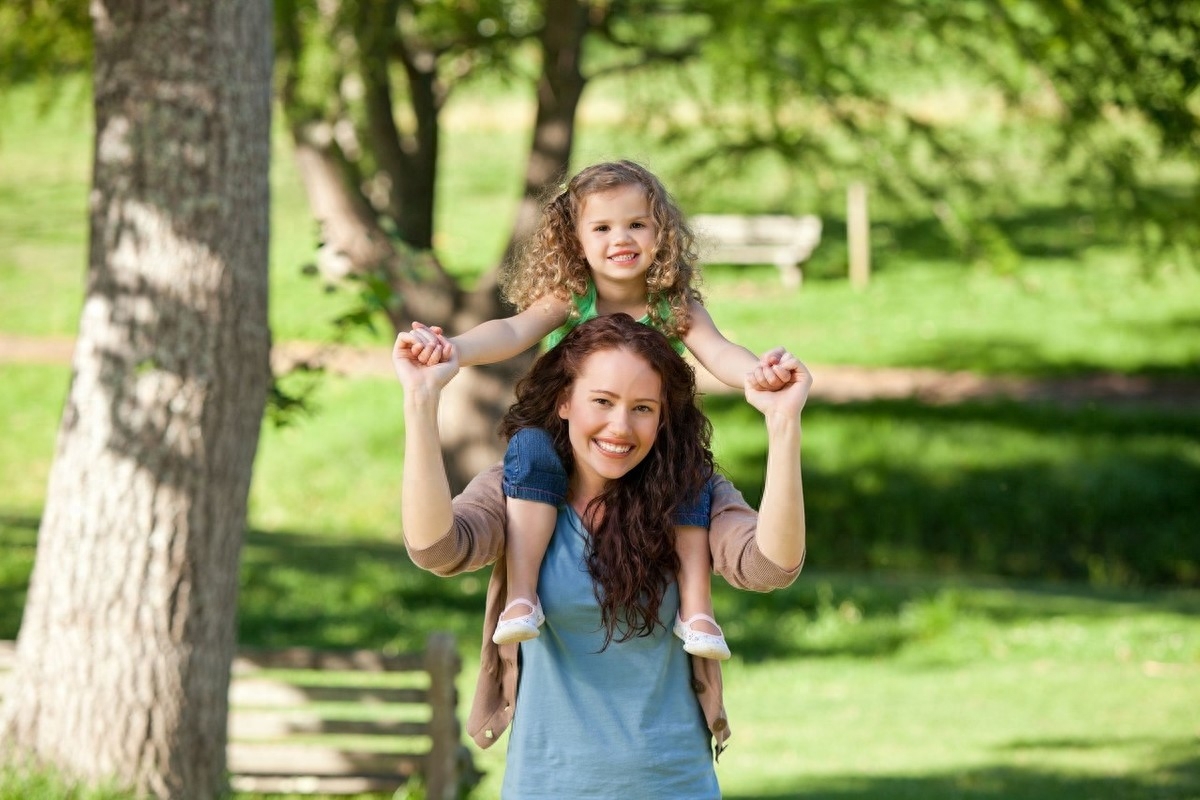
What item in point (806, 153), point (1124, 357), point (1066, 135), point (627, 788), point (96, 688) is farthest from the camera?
point (1124, 357)

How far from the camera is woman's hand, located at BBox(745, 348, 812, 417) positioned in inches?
101

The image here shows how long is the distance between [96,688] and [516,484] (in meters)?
2.70

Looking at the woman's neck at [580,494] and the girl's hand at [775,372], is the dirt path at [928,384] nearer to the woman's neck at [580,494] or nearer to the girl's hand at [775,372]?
the woman's neck at [580,494]

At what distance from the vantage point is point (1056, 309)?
23.2 m

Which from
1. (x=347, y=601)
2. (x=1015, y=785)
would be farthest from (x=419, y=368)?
(x=347, y=601)

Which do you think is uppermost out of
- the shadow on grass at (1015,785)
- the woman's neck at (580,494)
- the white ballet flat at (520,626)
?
the woman's neck at (580,494)

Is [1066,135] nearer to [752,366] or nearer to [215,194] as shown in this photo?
[215,194]

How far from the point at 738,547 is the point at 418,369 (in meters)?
0.62

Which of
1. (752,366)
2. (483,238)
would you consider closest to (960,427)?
(483,238)

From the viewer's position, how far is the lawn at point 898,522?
8.70m

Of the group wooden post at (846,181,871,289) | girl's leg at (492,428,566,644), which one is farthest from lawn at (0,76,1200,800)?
girl's leg at (492,428,566,644)

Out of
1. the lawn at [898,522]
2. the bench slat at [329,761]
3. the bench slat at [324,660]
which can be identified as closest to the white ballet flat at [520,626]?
the lawn at [898,522]

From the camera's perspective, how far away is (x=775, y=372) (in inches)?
102

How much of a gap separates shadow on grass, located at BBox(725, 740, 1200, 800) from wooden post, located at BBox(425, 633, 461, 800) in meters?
1.40
